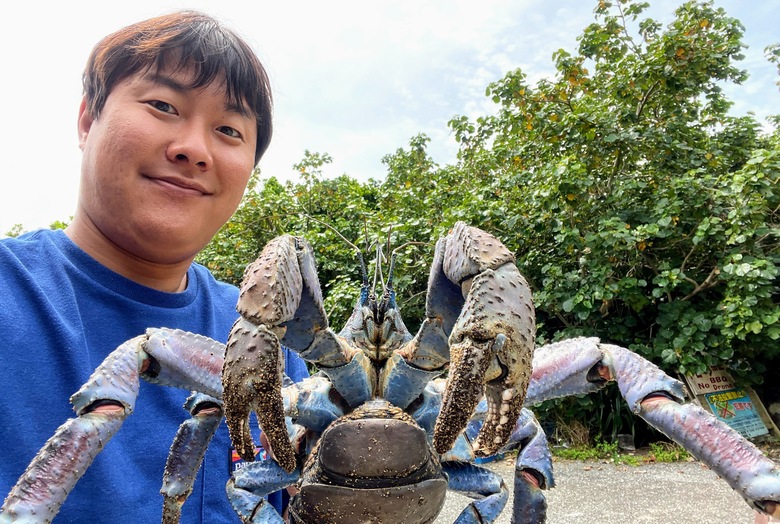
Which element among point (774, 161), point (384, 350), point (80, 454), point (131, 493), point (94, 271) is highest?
point (774, 161)

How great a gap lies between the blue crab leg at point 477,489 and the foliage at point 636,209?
3.12 metres

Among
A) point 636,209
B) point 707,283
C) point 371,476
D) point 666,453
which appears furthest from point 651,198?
point 371,476

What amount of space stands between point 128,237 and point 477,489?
164 cm

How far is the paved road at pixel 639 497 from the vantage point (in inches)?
181

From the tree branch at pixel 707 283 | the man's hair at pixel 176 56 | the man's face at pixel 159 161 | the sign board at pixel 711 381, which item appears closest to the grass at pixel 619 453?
the sign board at pixel 711 381

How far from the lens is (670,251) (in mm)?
6312

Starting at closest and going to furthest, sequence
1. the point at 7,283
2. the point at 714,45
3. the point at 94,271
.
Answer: the point at 7,283 < the point at 94,271 < the point at 714,45

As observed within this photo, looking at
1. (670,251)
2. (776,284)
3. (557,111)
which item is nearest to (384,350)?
(557,111)

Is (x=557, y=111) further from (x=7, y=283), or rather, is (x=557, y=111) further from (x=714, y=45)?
→ (x=7, y=283)

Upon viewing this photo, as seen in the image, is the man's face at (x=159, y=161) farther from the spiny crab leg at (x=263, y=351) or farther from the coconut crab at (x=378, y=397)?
the spiny crab leg at (x=263, y=351)

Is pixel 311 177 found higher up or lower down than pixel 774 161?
higher up

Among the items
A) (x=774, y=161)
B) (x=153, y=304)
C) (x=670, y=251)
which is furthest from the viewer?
(x=670, y=251)

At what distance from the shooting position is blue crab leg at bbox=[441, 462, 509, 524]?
6.33ft

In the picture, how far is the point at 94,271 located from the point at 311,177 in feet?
28.2
